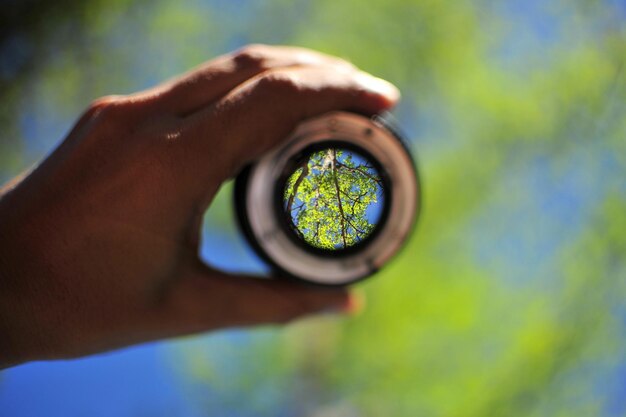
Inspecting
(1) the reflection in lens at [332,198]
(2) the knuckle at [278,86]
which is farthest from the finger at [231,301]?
(2) the knuckle at [278,86]

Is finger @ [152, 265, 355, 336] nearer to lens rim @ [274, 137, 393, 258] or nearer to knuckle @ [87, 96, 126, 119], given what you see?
lens rim @ [274, 137, 393, 258]

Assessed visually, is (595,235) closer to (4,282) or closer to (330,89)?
(330,89)

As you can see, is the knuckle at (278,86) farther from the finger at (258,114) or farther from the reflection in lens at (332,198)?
the reflection in lens at (332,198)

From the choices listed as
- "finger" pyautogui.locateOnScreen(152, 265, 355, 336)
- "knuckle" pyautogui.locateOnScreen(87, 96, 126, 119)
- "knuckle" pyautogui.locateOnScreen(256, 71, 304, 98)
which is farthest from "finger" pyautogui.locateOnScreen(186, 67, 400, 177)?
"finger" pyautogui.locateOnScreen(152, 265, 355, 336)

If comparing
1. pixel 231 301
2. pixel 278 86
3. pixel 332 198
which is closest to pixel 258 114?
pixel 278 86

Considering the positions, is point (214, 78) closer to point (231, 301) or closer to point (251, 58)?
point (251, 58)
